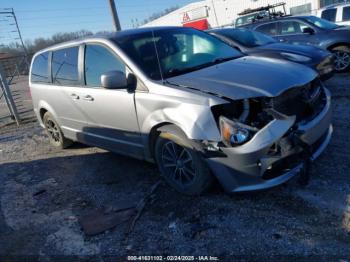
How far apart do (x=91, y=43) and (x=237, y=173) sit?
274 cm

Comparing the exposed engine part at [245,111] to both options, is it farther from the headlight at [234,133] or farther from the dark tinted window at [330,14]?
the dark tinted window at [330,14]

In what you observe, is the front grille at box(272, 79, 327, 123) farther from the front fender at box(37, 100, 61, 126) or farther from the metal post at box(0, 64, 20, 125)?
the metal post at box(0, 64, 20, 125)

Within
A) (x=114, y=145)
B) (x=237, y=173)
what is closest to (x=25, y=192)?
(x=114, y=145)

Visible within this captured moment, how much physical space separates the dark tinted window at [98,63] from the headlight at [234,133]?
160cm

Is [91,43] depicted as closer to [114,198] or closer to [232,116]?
[114,198]

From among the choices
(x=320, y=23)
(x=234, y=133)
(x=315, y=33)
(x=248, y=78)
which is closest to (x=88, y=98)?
(x=248, y=78)

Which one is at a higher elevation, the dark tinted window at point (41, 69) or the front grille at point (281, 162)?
the dark tinted window at point (41, 69)

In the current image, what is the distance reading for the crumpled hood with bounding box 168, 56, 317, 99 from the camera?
10.9 ft

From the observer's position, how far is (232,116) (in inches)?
132

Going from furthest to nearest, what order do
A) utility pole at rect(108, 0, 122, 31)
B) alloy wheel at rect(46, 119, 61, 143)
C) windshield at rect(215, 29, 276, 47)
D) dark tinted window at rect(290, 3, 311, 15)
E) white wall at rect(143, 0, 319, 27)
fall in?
white wall at rect(143, 0, 319, 27)
dark tinted window at rect(290, 3, 311, 15)
utility pole at rect(108, 0, 122, 31)
windshield at rect(215, 29, 276, 47)
alloy wheel at rect(46, 119, 61, 143)

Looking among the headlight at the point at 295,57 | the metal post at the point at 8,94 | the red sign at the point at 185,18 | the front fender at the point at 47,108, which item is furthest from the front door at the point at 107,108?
the red sign at the point at 185,18

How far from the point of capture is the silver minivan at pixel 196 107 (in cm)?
325

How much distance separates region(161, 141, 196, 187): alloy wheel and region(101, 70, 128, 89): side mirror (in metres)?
0.86

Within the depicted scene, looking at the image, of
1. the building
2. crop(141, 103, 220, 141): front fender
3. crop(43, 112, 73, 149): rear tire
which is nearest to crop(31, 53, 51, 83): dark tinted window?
crop(43, 112, 73, 149): rear tire
